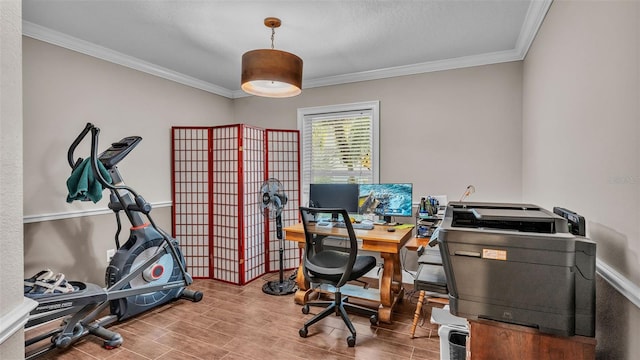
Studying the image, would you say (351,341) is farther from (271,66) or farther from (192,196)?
(192,196)

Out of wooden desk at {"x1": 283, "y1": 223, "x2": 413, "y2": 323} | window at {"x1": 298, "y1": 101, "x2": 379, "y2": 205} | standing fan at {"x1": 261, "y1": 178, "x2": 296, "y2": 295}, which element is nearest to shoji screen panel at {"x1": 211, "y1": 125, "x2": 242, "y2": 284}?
standing fan at {"x1": 261, "y1": 178, "x2": 296, "y2": 295}

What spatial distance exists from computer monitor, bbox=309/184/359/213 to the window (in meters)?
0.62

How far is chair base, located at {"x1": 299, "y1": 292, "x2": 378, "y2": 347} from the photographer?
2381mm

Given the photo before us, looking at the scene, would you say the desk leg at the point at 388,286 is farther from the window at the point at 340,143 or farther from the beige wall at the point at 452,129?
the window at the point at 340,143

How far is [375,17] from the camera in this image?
243cm

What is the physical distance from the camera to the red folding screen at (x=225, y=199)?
356 centimetres

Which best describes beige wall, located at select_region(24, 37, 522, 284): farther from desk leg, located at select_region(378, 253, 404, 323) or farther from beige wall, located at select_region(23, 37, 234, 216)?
desk leg, located at select_region(378, 253, 404, 323)

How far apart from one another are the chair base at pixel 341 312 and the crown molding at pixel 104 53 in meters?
3.09

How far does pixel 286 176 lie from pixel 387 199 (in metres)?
1.45

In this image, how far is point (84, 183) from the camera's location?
2479 millimetres

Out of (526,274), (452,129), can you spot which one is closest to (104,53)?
(452,129)

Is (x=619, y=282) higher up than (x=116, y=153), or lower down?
lower down

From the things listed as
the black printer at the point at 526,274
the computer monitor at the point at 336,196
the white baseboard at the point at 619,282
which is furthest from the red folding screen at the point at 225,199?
the white baseboard at the point at 619,282

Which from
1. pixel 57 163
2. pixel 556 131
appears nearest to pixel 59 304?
pixel 57 163
